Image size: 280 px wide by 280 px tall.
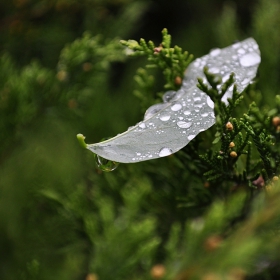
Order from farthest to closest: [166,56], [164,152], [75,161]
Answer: [75,161] < [166,56] < [164,152]

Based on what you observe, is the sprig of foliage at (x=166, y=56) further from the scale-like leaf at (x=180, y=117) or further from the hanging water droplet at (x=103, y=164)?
the hanging water droplet at (x=103, y=164)

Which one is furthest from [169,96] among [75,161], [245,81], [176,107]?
[75,161]

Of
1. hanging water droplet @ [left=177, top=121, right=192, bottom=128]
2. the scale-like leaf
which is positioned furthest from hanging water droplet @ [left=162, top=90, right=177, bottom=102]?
hanging water droplet @ [left=177, top=121, right=192, bottom=128]

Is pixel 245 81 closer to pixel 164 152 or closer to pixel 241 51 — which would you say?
pixel 241 51

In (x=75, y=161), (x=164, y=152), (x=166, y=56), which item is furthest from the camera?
(x=75, y=161)

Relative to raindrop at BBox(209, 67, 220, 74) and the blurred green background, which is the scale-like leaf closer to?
raindrop at BBox(209, 67, 220, 74)

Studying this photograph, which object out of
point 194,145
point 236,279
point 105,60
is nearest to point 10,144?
point 105,60
